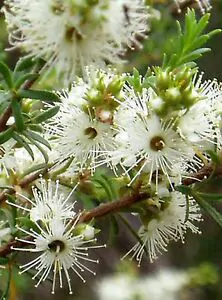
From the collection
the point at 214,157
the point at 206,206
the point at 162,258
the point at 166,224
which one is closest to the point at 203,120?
the point at 214,157

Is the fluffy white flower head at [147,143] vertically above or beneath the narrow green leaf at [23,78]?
beneath

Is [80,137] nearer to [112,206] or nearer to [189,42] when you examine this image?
[112,206]

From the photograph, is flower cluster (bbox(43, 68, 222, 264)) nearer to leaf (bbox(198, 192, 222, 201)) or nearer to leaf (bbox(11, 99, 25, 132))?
leaf (bbox(198, 192, 222, 201))

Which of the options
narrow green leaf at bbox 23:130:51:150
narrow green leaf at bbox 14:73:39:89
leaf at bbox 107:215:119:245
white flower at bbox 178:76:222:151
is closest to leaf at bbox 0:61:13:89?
narrow green leaf at bbox 14:73:39:89

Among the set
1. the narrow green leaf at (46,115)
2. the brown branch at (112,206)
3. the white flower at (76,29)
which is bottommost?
the brown branch at (112,206)

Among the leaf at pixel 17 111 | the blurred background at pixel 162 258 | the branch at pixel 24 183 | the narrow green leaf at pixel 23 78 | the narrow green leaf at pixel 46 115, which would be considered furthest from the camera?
the blurred background at pixel 162 258

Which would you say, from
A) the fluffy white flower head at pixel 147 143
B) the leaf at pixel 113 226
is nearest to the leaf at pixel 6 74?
the fluffy white flower head at pixel 147 143

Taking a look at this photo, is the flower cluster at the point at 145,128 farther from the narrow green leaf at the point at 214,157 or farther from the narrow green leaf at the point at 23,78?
the narrow green leaf at the point at 23,78
